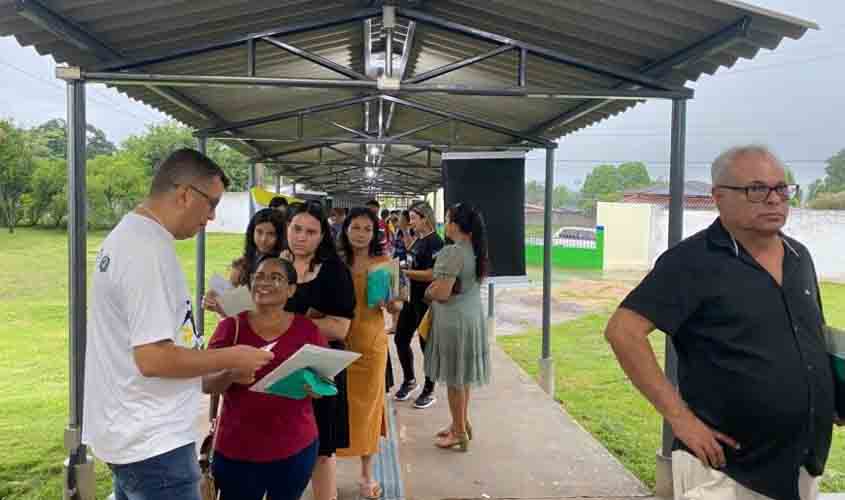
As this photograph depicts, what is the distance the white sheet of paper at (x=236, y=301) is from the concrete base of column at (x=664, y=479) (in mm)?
2501

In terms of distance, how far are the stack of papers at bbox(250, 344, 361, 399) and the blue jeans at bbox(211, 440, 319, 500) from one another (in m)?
0.27

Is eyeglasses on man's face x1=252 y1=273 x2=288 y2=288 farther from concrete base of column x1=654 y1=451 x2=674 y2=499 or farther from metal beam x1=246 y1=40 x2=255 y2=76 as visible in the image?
concrete base of column x1=654 y1=451 x2=674 y2=499

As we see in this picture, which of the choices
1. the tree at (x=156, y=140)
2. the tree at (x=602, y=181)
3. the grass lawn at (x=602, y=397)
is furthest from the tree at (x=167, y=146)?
the tree at (x=602, y=181)

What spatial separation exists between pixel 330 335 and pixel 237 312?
48 cm

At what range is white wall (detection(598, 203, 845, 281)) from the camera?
62.1 ft

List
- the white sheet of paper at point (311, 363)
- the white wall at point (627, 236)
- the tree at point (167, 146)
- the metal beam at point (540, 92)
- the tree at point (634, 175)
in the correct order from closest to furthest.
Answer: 1. the white sheet of paper at point (311, 363)
2. the metal beam at point (540, 92)
3. the white wall at point (627, 236)
4. the tree at point (167, 146)
5. the tree at point (634, 175)

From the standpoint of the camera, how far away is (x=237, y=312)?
2.23 m

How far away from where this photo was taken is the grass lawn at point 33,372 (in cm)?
429

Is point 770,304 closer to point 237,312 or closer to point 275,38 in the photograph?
point 237,312

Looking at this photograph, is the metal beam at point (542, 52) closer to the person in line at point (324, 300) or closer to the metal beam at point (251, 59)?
the metal beam at point (251, 59)

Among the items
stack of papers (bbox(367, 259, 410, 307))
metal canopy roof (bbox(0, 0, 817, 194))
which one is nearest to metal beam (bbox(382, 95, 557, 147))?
metal canopy roof (bbox(0, 0, 817, 194))

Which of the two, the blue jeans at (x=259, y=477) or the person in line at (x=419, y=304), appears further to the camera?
the person in line at (x=419, y=304)

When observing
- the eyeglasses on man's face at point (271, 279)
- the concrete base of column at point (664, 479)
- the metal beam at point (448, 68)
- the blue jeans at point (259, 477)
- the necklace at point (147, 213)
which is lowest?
the concrete base of column at point (664, 479)

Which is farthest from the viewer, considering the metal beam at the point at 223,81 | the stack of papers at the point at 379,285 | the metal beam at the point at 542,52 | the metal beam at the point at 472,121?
the metal beam at the point at 472,121
